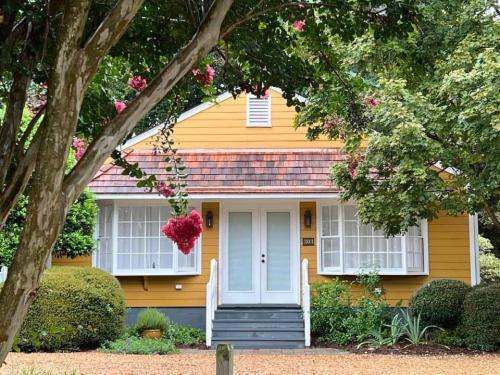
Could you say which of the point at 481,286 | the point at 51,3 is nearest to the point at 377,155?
the point at 481,286

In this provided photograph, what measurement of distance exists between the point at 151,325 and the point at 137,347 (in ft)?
5.74

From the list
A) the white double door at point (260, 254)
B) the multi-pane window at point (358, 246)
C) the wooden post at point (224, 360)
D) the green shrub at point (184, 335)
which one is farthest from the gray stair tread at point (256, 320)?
the wooden post at point (224, 360)

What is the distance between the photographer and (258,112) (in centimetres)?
1448

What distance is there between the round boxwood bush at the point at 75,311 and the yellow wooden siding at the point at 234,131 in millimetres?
4091

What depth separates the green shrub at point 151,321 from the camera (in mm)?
12352

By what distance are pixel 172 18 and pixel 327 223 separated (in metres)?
9.34

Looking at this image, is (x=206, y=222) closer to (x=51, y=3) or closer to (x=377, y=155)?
(x=377, y=155)

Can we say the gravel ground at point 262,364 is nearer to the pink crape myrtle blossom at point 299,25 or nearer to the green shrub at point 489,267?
the pink crape myrtle blossom at point 299,25

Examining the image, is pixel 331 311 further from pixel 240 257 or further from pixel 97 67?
pixel 97 67

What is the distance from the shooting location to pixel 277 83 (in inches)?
210

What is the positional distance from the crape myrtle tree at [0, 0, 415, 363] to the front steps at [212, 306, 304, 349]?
673 cm

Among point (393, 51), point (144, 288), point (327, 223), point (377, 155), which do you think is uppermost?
point (393, 51)

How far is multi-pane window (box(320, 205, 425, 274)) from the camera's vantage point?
1349cm

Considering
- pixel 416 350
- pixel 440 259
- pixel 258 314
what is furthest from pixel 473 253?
pixel 258 314
